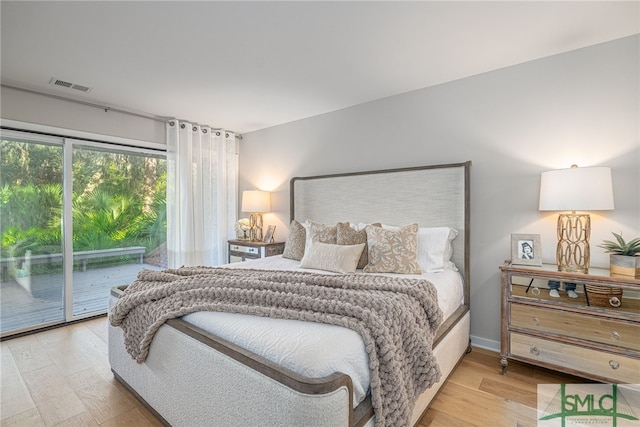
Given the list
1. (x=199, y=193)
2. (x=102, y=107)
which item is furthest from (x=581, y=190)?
(x=102, y=107)

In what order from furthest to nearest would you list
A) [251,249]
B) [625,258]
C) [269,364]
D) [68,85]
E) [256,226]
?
[256,226] < [251,249] < [68,85] < [625,258] < [269,364]

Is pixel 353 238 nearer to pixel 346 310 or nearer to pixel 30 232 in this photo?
pixel 346 310

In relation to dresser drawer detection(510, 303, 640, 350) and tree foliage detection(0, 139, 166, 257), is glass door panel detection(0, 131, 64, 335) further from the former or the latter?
dresser drawer detection(510, 303, 640, 350)

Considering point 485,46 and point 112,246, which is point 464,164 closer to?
point 485,46

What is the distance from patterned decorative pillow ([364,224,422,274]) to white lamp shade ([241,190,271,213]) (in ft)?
6.56

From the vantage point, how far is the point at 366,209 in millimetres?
3250

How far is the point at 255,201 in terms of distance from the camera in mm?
4125

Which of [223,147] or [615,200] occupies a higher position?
[223,147]

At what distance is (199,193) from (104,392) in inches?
101

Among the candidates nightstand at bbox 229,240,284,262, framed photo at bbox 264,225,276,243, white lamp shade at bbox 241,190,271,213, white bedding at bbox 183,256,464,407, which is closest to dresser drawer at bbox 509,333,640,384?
white bedding at bbox 183,256,464,407

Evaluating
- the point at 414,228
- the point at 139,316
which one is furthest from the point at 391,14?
the point at 139,316

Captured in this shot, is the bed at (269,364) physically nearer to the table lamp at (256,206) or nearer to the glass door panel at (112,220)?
the table lamp at (256,206)

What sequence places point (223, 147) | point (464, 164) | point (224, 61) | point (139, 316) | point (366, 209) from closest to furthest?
point (139, 316)
point (224, 61)
point (464, 164)
point (366, 209)
point (223, 147)

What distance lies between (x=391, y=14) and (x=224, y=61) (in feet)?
4.43
